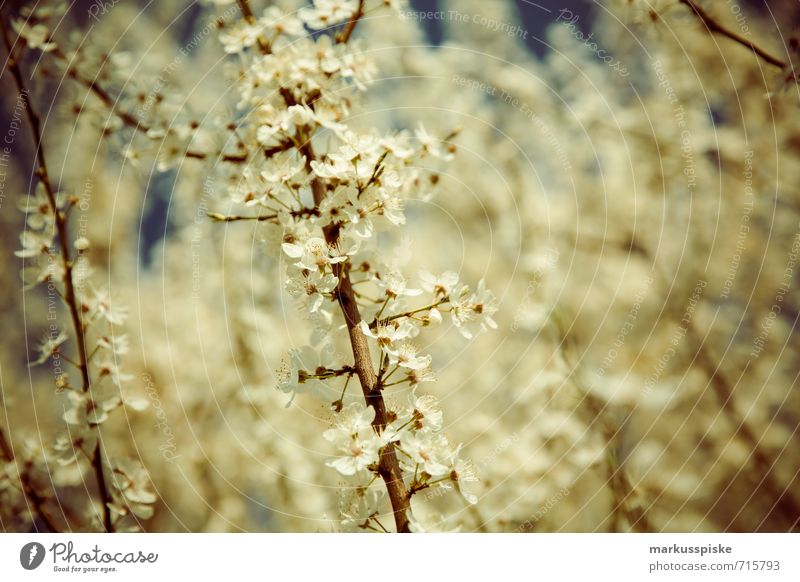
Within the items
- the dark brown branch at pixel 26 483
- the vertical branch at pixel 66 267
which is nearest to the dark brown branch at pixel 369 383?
the vertical branch at pixel 66 267

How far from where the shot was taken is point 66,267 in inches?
40.4

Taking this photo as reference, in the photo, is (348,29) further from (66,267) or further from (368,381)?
(66,267)

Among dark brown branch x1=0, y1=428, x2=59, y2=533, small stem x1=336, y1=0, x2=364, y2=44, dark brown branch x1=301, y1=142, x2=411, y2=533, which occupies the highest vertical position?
small stem x1=336, y1=0, x2=364, y2=44

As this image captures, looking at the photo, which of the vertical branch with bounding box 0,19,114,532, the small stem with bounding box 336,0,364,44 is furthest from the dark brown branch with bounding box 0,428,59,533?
the small stem with bounding box 336,0,364,44

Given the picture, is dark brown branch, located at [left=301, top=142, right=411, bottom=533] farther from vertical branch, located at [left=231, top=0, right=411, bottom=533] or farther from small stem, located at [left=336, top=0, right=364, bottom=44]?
small stem, located at [left=336, top=0, right=364, bottom=44]

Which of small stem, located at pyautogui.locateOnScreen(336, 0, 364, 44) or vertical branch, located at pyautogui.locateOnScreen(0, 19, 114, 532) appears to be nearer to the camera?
small stem, located at pyautogui.locateOnScreen(336, 0, 364, 44)

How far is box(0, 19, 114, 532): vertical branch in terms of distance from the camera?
3.12 feet

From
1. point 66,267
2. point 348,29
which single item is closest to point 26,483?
point 66,267

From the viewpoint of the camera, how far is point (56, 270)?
3.66ft

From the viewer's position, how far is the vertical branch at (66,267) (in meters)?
0.95

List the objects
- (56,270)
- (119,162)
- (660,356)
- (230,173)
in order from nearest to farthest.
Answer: (230,173) → (56,270) → (119,162) → (660,356)
